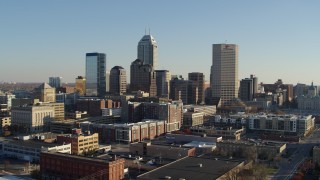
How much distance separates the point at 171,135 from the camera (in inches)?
1825

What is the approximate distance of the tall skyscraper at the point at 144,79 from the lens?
96.1 meters

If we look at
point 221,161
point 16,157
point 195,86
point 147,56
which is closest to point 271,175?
point 221,161

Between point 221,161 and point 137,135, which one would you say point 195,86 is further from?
point 221,161

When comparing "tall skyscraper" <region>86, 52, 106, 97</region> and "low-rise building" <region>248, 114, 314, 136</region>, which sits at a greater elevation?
"tall skyscraper" <region>86, 52, 106, 97</region>

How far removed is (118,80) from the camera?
3804 inches

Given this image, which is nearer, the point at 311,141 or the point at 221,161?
the point at 221,161

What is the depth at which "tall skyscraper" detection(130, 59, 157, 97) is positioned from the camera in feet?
315

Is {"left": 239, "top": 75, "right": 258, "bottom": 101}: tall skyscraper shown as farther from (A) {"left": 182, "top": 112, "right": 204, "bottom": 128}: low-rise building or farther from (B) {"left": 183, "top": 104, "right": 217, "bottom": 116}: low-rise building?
(A) {"left": 182, "top": 112, "right": 204, "bottom": 128}: low-rise building

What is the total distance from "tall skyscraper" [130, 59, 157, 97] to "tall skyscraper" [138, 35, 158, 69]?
21.3 metres

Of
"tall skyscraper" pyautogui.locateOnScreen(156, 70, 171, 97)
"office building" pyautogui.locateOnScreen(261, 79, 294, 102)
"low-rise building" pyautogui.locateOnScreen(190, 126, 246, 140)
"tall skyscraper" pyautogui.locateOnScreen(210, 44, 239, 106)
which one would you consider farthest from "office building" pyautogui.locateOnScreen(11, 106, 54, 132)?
"office building" pyautogui.locateOnScreen(261, 79, 294, 102)

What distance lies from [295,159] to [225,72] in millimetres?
52951

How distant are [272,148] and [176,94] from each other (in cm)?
5423

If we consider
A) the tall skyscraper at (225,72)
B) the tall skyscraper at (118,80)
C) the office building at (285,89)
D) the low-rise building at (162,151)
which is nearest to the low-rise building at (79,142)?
the low-rise building at (162,151)

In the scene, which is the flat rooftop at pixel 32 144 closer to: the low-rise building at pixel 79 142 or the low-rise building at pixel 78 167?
the low-rise building at pixel 79 142
